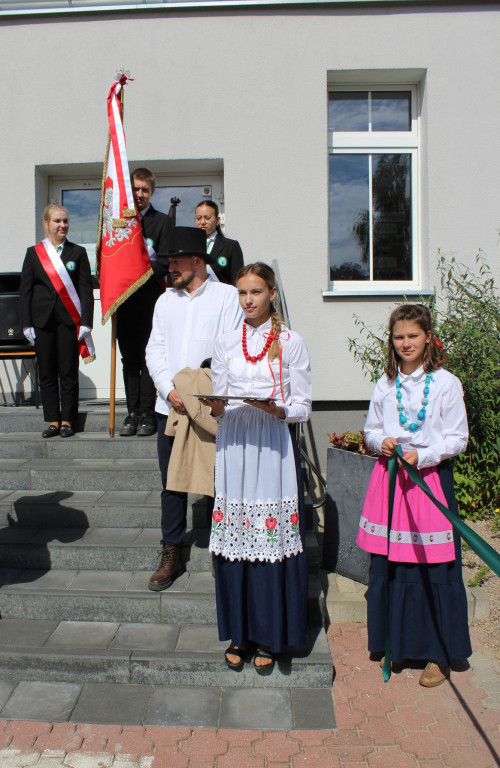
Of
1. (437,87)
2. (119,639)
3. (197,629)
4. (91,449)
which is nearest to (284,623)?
(197,629)

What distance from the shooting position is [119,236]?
4844 mm

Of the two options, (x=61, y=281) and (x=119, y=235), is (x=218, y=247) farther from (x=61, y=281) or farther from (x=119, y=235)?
(x=61, y=281)

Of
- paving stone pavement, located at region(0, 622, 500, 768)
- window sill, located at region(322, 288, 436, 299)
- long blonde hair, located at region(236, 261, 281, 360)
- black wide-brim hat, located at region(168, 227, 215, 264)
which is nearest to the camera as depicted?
paving stone pavement, located at region(0, 622, 500, 768)

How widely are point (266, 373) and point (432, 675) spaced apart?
1.72 meters

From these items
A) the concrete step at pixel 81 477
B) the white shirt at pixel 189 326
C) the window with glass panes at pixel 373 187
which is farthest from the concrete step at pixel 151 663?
the window with glass panes at pixel 373 187

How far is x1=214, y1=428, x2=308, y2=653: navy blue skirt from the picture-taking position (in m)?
3.02

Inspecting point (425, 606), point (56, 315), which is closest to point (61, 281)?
point (56, 315)

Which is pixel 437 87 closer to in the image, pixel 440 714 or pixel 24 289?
pixel 24 289

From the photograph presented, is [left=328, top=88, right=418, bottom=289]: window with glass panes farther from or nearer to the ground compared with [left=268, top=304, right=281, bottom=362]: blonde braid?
farther from the ground

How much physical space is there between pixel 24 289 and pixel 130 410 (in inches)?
51.3

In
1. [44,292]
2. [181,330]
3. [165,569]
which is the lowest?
[165,569]

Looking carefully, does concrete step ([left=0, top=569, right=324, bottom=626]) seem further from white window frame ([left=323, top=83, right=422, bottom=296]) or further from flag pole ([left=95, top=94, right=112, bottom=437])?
white window frame ([left=323, top=83, right=422, bottom=296])

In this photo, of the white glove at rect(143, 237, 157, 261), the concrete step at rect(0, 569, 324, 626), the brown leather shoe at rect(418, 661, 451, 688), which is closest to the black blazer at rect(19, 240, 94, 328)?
the white glove at rect(143, 237, 157, 261)

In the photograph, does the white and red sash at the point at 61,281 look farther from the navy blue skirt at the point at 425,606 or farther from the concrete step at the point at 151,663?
the navy blue skirt at the point at 425,606
